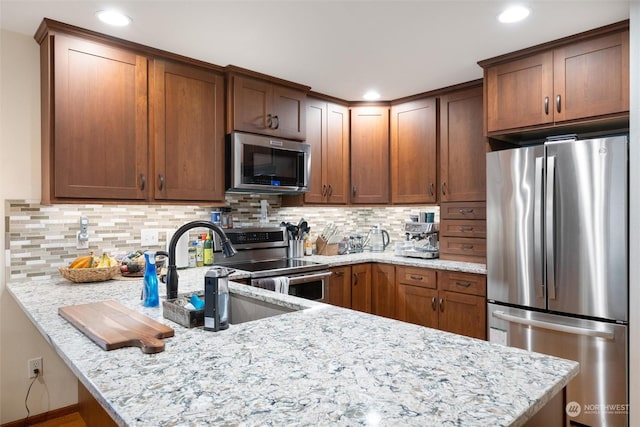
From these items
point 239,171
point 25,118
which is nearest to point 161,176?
point 239,171

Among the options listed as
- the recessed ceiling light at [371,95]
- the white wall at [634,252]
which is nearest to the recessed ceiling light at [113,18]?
the recessed ceiling light at [371,95]

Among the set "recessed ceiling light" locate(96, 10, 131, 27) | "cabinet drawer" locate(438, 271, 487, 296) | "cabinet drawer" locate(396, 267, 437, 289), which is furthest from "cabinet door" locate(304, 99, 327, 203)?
"recessed ceiling light" locate(96, 10, 131, 27)

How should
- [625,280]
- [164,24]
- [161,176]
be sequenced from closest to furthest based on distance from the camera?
1. [625,280]
2. [164,24]
3. [161,176]

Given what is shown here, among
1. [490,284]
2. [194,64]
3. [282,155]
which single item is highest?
[194,64]

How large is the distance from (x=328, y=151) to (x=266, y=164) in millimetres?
785

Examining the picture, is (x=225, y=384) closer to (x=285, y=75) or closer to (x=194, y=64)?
(x=194, y=64)

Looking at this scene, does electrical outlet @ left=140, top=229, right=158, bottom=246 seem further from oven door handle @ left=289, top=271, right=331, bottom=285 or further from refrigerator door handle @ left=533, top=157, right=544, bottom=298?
refrigerator door handle @ left=533, top=157, right=544, bottom=298

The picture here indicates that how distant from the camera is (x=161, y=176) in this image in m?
2.60

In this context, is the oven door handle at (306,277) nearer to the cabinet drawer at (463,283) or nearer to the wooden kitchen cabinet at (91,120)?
the cabinet drawer at (463,283)

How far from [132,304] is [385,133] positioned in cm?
281

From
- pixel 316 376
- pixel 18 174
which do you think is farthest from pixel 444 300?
pixel 18 174

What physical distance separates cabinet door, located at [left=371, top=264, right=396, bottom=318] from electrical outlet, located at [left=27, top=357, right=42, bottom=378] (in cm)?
243

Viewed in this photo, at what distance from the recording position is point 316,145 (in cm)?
358

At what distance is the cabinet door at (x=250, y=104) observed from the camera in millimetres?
2938
